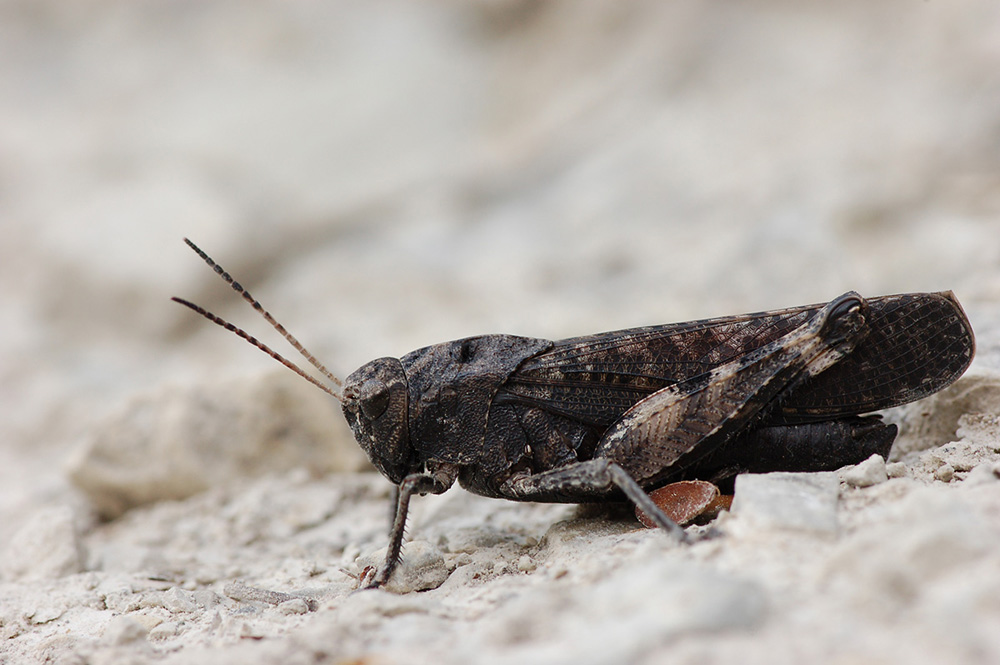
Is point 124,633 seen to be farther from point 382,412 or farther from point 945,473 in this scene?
point 945,473

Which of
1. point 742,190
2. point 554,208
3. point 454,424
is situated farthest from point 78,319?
point 742,190

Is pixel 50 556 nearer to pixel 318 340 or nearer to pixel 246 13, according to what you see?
pixel 318 340

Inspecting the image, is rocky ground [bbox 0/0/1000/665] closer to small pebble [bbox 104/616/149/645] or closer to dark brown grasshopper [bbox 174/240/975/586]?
small pebble [bbox 104/616/149/645]

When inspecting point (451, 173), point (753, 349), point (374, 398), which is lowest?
point (753, 349)

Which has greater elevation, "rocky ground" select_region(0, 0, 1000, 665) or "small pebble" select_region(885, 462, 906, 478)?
"rocky ground" select_region(0, 0, 1000, 665)

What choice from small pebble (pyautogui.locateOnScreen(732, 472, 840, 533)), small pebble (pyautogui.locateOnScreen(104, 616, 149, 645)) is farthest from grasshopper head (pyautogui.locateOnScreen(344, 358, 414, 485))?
small pebble (pyautogui.locateOnScreen(732, 472, 840, 533))

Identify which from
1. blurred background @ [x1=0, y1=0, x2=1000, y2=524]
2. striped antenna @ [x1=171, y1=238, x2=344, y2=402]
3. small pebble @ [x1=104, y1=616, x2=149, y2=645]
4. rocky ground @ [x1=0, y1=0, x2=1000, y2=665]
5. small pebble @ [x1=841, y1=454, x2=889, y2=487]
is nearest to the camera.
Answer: rocky ground @ [x1=0, y1=0, x2=1000, y2=665]

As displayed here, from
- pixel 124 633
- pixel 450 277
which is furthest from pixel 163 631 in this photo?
pixel 450 277
